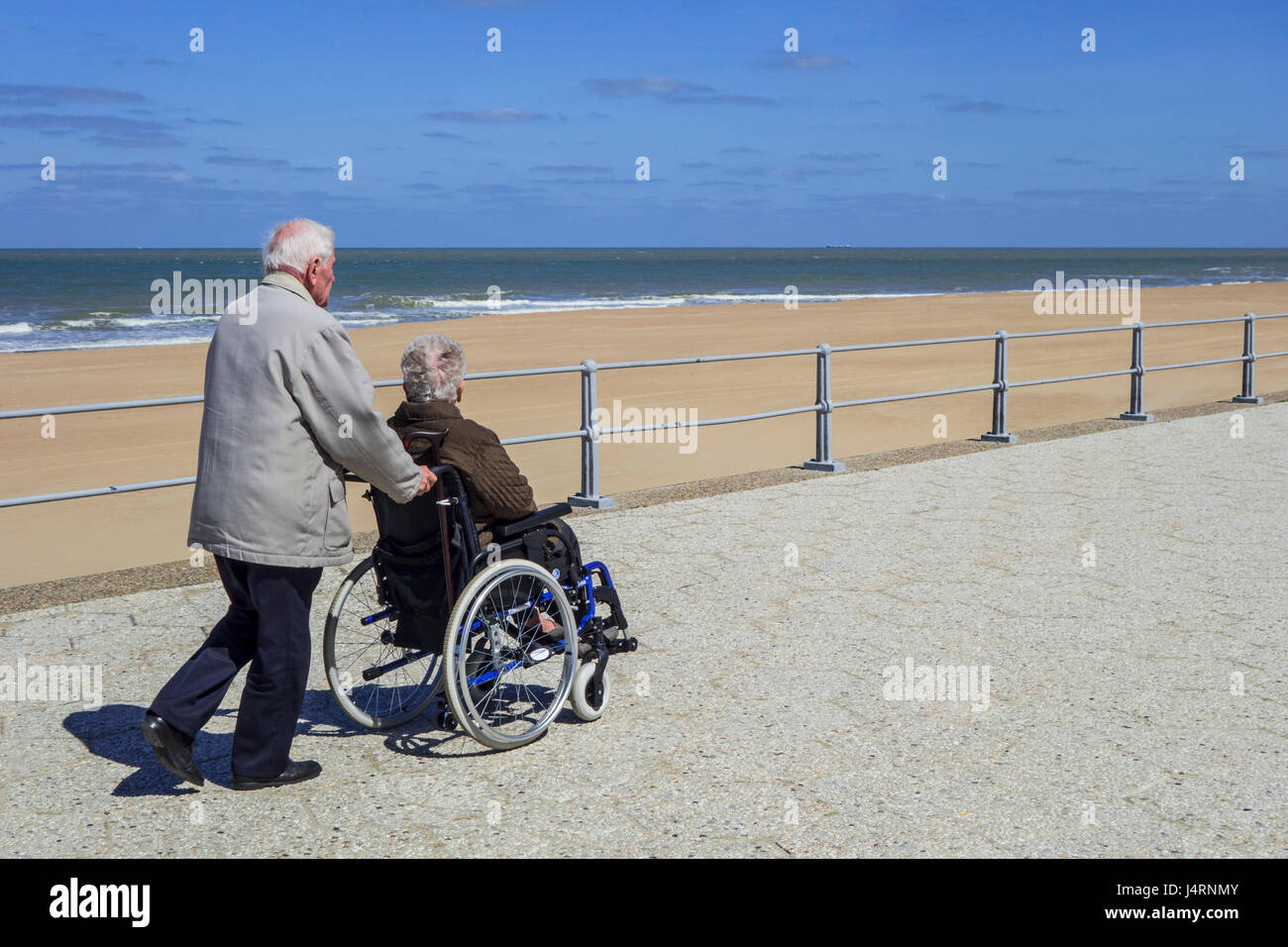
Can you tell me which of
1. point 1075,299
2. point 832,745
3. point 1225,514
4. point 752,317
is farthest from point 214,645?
point 1075,299

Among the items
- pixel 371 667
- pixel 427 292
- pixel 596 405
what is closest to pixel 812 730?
pixel 371 667

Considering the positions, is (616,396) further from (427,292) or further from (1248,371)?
(427,292)

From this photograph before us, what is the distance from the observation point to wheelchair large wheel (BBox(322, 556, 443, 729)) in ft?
13.4

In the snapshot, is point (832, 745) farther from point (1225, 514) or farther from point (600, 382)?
point (600, 382)

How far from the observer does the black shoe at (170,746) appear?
3.43m

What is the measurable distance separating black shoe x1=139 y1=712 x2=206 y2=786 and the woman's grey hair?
1172 mm

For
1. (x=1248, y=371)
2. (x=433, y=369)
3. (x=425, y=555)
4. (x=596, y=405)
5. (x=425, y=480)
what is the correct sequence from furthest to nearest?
(x=1248, y=371)
(x=596, y=405)
(x=433, y=369)
(x=425, y=555)
(x=425, y=480)

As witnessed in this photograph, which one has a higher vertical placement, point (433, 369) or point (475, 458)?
point (433, 369)

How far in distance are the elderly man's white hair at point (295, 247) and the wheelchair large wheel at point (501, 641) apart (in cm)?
97

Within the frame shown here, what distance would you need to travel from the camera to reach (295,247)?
136 inches

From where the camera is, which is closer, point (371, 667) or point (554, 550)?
point (554, 550)

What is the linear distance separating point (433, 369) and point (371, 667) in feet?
3.34

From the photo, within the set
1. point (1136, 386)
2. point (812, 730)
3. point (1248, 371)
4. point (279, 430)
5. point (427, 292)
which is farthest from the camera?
point (427, 292)

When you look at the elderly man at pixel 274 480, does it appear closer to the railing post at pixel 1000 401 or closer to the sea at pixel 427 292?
the railing post at pixel 1000 401
